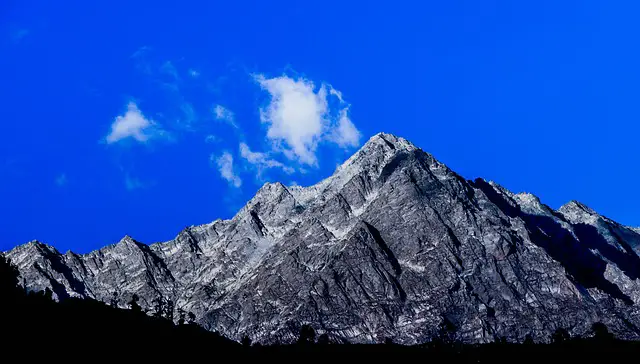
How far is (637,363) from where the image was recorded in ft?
641

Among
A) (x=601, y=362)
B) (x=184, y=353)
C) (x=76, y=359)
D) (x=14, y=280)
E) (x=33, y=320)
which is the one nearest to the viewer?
(x=76, y=359)

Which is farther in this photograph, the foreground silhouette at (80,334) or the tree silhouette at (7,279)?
the tree silhouette at (7,279)

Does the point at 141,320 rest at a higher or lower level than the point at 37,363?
higher

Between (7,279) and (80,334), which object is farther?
(7,279)

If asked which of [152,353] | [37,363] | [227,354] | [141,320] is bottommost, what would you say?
[37,363]

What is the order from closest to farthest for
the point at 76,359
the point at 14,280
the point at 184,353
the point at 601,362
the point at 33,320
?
the point at 76,359
the point at 33,320
the point at 184,353
the point at 14,280
the point at 601,362

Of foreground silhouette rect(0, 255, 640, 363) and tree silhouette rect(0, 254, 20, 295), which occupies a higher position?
tree silhouette rect(0, 254, 20, 295)

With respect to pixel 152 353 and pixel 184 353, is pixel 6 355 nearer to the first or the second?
pixel 152 353

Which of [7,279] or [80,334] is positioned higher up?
[7,279]

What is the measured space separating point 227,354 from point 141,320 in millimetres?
22871

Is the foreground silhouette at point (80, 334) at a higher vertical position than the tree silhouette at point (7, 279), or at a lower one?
lower

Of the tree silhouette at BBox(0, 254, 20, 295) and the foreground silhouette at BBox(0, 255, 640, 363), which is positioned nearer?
the foreground silhouette at BBox(0, 255, 640, 363)

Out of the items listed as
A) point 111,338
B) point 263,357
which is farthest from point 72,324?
point 263,357

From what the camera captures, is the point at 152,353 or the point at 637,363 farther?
the point at 637,363
